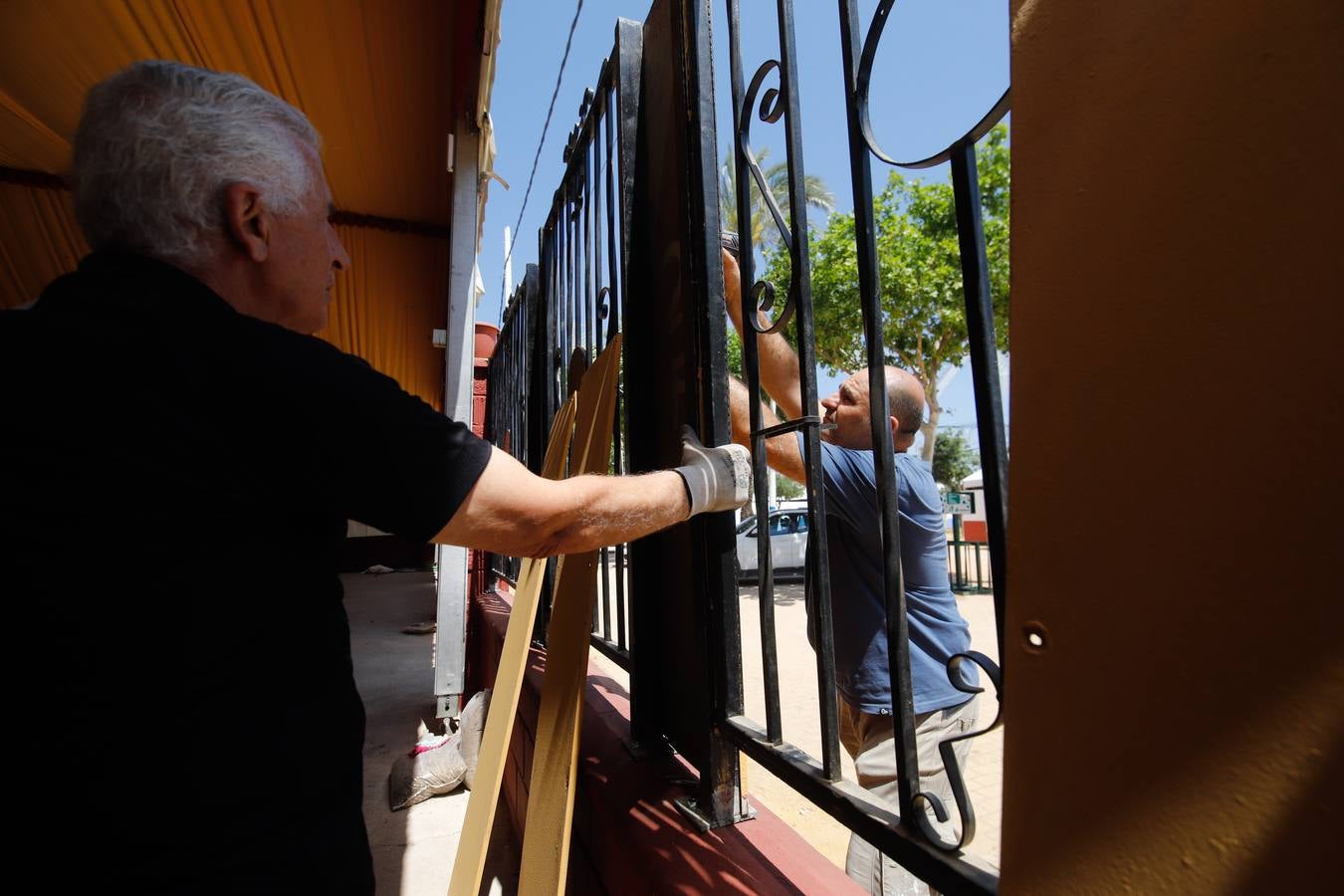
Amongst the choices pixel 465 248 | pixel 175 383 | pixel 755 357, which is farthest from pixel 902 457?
pixel 465 248

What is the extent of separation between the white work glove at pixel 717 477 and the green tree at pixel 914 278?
8.80 m

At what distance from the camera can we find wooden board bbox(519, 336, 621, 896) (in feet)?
4.99

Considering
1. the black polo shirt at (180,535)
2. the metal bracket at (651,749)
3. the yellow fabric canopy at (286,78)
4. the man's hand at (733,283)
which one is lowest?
the metal bracket at (651,749)

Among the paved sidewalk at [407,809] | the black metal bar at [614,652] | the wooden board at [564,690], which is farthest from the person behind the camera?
the paved sidewalk at [407,809]

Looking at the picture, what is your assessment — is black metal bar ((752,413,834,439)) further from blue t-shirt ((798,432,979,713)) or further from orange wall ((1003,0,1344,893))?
blue t-shirt ((798,432,979,713))

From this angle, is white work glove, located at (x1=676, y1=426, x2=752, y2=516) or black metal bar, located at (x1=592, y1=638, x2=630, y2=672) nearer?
white work glove, located at (x1=676, y1=426, x2=752, y2=516)

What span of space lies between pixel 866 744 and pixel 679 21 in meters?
2.37

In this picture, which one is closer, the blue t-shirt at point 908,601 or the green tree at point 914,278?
the blue t-shirt at point 908,601

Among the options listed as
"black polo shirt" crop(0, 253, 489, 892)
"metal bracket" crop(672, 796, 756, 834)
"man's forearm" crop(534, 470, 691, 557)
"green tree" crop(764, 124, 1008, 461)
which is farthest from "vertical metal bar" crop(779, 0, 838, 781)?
"green tree" crop(764, 124, 1008, 461)

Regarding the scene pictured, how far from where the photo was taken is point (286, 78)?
12.3ft

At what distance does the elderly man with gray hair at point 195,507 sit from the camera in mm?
934

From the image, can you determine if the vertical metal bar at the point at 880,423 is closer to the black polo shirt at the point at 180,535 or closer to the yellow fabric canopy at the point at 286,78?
the black polo shirt at the point at 180,535

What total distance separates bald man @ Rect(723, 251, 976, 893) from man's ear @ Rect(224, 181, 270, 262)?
140cm

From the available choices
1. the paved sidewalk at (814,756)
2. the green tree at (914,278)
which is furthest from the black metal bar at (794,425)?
the green tree at (914,278)
